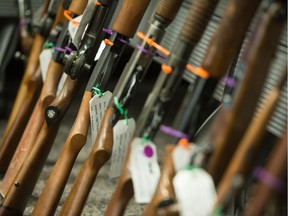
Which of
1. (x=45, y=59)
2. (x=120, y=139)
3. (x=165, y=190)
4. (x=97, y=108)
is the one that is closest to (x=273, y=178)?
(x=165, y=190)

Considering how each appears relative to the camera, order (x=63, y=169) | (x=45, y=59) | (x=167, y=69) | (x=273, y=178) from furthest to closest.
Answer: (x=45, y=59), (x=63, y=169), (x=167, y=69), (x=273, y=178)

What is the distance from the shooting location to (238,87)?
0.89 metres

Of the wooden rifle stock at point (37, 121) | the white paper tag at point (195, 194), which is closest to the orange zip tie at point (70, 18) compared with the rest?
the wooden rifle stock at point (37, 121)

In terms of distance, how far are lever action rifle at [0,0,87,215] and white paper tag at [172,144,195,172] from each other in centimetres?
54

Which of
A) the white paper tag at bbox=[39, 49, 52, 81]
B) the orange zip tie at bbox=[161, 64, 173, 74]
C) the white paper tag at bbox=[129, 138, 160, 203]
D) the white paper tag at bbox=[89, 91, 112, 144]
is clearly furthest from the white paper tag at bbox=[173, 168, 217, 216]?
the white paper tag at bbox=[39, 49, 52, 81]

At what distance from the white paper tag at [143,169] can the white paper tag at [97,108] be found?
0.86 feet

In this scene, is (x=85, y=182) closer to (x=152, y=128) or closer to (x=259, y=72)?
(x=152, y=128)

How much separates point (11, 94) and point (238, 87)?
1.70 metres

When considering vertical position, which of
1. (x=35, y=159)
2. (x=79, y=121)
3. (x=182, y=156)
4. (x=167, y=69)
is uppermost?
(x=167, y=69)

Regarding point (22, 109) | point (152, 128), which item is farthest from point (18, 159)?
point (152, 128)

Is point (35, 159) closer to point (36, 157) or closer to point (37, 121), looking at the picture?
point (36, 157)

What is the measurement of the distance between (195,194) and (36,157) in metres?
0.60

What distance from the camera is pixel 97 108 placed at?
4.16 feet

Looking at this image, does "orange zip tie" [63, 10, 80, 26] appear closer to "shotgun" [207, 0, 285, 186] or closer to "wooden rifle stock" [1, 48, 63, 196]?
"wooden rifle stock" [1, 48, 63, 196]
